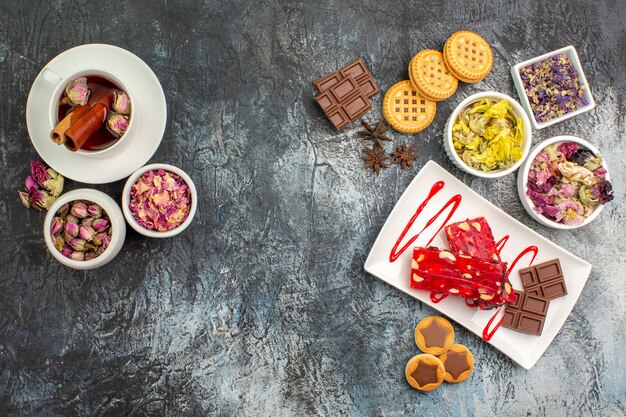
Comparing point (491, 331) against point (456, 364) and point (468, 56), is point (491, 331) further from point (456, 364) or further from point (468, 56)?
point (468, 56)

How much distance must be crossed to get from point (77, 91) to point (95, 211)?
1.31ft

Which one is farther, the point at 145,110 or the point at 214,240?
the point at 214,240

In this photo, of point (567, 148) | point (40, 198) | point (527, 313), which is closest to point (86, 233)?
point (40, 198)

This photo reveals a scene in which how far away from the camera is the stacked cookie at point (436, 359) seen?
2061 mm

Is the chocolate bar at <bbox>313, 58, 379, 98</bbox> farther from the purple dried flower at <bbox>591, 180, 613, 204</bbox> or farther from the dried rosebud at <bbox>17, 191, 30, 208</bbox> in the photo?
the dried rosebud at <bbox>17, 191, 30, 208</bbox>

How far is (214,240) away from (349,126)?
2.22 feet

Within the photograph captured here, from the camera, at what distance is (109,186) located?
2.01 m

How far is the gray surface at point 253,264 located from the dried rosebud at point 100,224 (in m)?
0.16

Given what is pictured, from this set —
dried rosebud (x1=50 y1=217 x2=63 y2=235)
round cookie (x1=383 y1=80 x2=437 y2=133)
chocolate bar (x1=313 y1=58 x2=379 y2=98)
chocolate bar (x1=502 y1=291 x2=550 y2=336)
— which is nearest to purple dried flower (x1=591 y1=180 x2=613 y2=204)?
chocolate bar (x1=502 y1=291 x2=550 y2=336)

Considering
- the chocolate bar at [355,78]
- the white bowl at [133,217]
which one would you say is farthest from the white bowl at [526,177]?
the white bowl at [133,217]

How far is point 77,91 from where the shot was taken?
1.78m

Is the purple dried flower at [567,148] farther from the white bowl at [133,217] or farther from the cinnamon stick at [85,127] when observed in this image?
the cinnamon stick at [85,127]

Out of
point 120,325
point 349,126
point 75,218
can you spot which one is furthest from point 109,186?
point 349,126

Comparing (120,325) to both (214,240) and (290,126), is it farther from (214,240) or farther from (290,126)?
(290,126)
